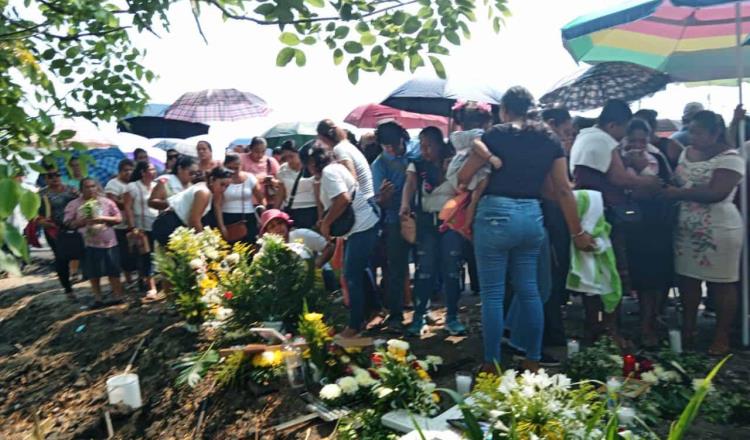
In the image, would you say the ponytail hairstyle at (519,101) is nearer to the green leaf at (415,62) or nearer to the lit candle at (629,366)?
the green leaf at (415,62)

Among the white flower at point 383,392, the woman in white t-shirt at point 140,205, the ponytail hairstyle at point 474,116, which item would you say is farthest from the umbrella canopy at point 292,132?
the white flower at point 383,392

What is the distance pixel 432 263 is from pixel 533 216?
1406mm

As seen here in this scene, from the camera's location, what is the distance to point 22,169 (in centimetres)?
239

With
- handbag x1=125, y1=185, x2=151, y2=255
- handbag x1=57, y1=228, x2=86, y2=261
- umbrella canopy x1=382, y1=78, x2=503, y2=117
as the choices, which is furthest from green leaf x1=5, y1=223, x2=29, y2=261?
handbag x1=57, y1=228, x2=86, y2=261

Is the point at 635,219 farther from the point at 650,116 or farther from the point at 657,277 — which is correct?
the point at 650,116

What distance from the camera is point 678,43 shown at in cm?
616

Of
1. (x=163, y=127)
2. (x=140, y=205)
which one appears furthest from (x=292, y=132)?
(x=140, y=205)

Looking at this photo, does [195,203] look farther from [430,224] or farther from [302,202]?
[430,224]

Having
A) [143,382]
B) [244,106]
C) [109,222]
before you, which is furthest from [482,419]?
[244,106]

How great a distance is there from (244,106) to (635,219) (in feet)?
21.0

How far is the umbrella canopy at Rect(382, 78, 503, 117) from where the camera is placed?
241 inches

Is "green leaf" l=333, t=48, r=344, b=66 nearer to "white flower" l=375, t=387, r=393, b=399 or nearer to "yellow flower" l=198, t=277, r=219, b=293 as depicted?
"white flower" l=375, t=387, r=393, b=399

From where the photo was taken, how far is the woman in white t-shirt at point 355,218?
4523 mm

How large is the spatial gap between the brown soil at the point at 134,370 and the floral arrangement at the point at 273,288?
618mm
